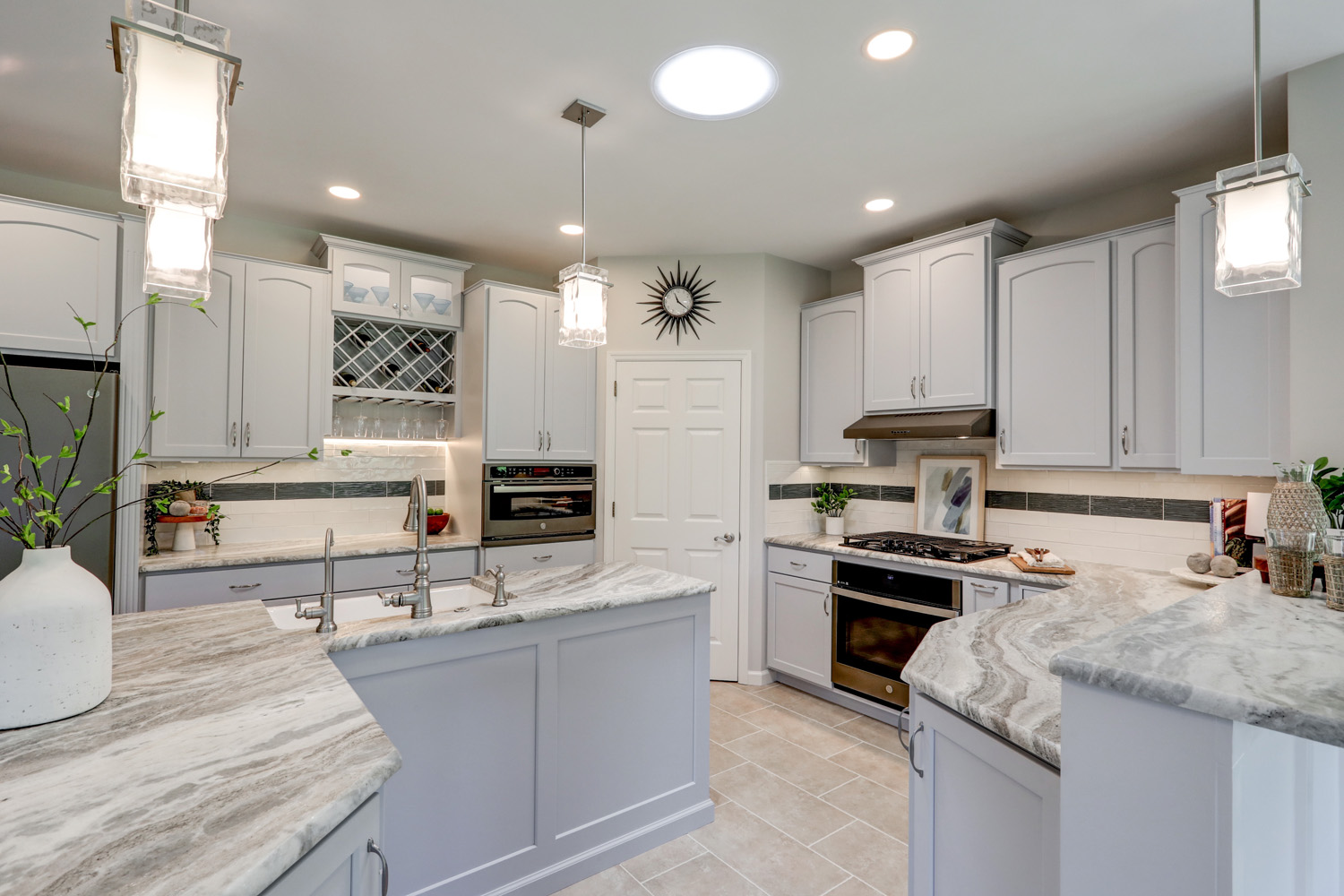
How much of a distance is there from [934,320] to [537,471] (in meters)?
2.43

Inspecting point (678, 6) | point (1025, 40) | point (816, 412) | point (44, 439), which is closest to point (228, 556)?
point (44, 439)

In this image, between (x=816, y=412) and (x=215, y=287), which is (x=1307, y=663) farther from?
(x=215, y=287)

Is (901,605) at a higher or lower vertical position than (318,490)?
lower

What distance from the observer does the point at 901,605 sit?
326 centimetres

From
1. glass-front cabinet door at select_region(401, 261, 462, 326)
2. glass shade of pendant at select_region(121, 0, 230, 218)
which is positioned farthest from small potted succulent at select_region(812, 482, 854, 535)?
glass shade of pendant at select_region(121, 0, 230, 218)

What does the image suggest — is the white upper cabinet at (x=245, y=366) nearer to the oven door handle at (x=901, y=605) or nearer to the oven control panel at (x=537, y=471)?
the oven control panel at (x=537, y=471)

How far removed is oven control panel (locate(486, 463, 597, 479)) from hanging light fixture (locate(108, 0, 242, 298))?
8.89 ft

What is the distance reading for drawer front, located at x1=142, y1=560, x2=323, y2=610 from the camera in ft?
9.48

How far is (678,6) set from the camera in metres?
1.86

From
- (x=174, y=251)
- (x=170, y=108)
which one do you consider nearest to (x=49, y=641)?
(x=174, y=251)

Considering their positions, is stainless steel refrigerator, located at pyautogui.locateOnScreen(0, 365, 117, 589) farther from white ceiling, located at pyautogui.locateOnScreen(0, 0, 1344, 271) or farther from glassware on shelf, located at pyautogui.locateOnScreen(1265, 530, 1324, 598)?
glassware on shelf, located at pyautogui.locateOnScreen(1265, 530, 1324, 598)

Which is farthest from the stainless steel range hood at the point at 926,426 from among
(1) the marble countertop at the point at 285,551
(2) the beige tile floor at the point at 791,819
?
(1) the marble countertop at the point at 285,551

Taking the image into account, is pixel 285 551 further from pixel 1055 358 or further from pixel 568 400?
pixel 1055 358

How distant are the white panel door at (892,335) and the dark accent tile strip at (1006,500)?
2.20 feet
